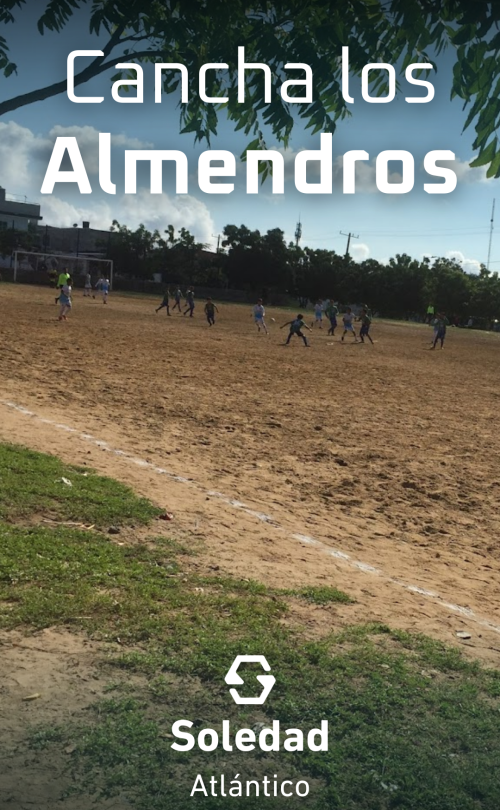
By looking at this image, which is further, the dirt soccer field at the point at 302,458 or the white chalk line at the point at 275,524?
the dirt soccer field at the point at 302,458

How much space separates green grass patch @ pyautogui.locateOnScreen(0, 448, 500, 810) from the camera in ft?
12.0

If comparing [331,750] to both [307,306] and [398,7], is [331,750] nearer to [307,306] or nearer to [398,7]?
[398,7]

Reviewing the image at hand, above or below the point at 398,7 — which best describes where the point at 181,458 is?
below

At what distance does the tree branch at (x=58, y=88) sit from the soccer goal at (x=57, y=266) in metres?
57.1

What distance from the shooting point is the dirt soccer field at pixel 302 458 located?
7.05 meters

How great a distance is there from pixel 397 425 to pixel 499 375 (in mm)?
15729

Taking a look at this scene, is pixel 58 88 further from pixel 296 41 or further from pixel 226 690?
pixel 226 690

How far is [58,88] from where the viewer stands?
3.96 m

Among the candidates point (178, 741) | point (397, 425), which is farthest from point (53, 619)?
point (397, 425)

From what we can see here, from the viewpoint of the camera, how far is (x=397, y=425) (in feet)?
50.8

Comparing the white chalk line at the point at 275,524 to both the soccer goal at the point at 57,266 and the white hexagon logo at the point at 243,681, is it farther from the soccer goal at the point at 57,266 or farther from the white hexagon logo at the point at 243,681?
the soccer goal at the point at 57,266

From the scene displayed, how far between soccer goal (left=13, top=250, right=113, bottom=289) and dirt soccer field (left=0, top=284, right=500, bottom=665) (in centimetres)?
4201

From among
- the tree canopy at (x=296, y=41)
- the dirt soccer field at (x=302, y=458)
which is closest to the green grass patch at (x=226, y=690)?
the dirt soccer field at (x=302, y=458)

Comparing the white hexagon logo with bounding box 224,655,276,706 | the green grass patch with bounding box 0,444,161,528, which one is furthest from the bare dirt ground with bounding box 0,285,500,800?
the white hexagon logo with bounding box 224,655,276,706
